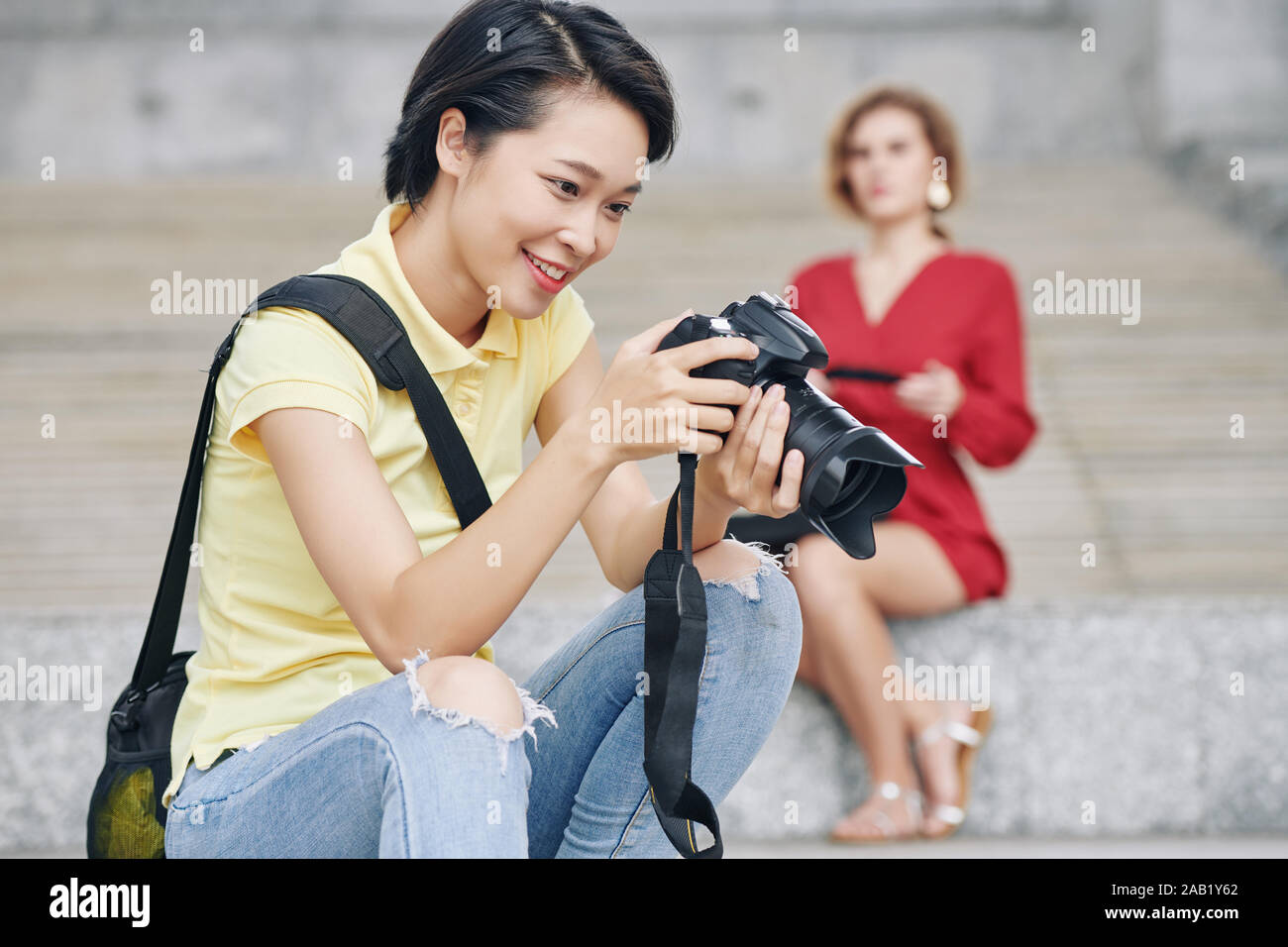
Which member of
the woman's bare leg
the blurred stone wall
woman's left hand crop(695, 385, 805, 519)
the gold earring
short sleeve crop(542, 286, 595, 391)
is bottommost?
the woman's bare leg

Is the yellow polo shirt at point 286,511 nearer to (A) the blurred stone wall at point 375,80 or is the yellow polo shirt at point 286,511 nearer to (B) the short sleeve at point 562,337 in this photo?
(B) the short sleeve at point 562,337

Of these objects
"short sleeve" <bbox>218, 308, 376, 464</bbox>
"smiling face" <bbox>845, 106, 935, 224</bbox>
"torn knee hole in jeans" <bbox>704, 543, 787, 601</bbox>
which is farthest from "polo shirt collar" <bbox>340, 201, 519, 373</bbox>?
"smiling face" <bbox>845, 106, 935, 224</bbox>

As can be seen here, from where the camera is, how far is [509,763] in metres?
1.12

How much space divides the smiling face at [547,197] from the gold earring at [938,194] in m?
1.50

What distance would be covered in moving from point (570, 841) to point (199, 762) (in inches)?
15.0

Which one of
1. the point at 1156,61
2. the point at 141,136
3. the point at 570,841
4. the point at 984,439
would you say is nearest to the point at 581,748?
the point at 570,841

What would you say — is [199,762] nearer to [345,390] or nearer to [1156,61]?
[345,390]

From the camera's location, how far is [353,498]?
1197mm

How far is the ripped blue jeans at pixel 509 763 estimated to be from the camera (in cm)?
109

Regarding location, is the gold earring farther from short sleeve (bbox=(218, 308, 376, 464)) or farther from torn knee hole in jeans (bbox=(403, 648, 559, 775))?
torn knee hole in jeans (bbox=(403, 648, 559, 775))

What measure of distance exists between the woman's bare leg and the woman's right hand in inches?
42.3

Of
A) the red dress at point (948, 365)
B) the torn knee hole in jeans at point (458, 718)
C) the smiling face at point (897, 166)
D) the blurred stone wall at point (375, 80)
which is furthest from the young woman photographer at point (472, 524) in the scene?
the blurred stone wall at point (375, 80)

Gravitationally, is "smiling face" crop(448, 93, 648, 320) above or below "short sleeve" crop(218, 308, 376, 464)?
above

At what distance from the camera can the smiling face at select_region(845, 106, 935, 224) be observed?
2.73 metres
